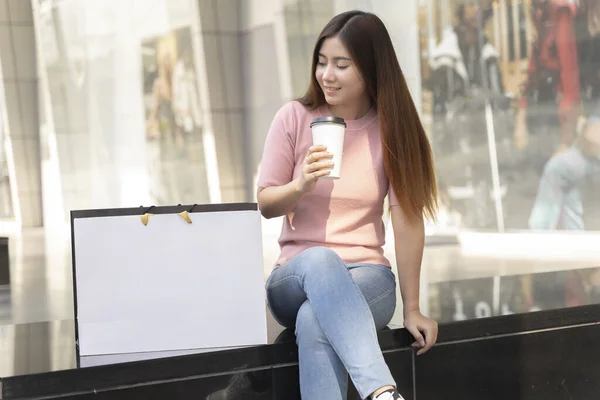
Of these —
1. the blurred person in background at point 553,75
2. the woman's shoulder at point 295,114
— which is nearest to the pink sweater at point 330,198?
the woman's shoulder at point 295,114

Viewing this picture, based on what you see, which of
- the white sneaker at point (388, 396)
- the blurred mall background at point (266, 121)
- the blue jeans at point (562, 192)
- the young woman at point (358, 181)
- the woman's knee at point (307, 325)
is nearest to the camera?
the white sneaker at point (388, 396)

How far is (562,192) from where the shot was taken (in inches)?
424

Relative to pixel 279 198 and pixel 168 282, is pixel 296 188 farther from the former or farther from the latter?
pixel 168 282

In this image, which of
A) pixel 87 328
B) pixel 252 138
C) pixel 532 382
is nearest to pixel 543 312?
pixel 532 382

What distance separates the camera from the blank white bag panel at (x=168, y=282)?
256 cm

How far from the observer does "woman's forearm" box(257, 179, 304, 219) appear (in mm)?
2623

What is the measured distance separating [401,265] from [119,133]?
17.3 meters

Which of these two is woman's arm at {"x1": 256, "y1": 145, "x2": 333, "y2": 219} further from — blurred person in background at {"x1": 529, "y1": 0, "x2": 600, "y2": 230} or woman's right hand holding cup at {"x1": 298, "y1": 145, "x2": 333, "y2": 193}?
blurred person in background at {"x1": 529, "y1": 0, "x2": 600, "y2": 230}

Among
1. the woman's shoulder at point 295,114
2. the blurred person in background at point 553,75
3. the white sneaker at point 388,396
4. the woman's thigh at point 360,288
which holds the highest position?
the blurred person in background at point 553,75

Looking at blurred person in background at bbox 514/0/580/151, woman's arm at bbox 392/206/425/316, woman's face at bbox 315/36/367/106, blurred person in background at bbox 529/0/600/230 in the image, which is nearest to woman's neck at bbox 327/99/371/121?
woman's face at bbox 315/36/367/106

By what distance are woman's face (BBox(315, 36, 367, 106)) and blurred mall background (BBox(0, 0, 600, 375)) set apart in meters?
0.84

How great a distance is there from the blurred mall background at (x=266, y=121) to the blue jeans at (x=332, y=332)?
66 cm

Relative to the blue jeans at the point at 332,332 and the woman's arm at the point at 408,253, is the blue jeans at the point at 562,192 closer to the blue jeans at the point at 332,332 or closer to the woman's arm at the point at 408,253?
the woman's arm at the point at 408,253

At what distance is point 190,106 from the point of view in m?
18.2
